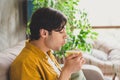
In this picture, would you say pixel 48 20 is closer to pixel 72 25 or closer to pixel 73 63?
pixel 73 63

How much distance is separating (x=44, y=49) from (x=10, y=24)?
2.80ft

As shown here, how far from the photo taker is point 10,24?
7.66 feet

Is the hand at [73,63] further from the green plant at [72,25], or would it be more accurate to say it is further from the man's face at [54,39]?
the green plant at [72,25]

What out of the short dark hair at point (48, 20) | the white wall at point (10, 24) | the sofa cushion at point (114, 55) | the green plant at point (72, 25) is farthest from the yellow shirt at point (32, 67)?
the sofa cushion at point (114, 55)

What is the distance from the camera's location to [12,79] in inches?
57.8

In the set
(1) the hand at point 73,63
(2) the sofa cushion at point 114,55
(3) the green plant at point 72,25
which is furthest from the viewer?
(2) the sofa cushion at point 114,55

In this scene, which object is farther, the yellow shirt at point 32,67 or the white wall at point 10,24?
the white wall at point 10,24

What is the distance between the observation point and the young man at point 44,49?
1443mm

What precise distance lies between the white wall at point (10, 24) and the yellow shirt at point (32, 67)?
57 centimetres

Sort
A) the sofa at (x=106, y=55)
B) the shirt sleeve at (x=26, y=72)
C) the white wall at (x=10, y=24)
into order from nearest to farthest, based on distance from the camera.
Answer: the shirt sleeve at (x=26, y=72) < the white wall at (x=10, y=24) < the sofa at (x=106, y=55)

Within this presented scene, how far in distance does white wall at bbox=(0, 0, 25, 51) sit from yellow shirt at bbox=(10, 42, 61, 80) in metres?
0.57

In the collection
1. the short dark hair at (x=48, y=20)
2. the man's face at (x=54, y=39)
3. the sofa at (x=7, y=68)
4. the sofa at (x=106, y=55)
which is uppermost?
the short dark hair at (x=48, y=20)

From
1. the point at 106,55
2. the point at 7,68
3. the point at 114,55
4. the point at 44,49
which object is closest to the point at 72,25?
the point at 114,55

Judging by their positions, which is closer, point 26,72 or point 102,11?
point 26,72
